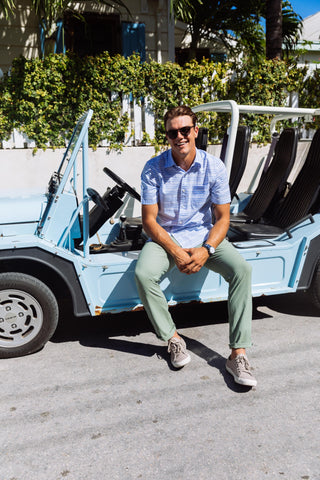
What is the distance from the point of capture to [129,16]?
386 inches

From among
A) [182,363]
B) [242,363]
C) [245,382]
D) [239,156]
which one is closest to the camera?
[245,382]

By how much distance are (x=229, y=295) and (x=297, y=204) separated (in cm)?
144

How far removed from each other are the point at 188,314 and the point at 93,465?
79.1 inches

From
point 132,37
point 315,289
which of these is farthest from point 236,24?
point 315,289

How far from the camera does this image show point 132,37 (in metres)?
9.63

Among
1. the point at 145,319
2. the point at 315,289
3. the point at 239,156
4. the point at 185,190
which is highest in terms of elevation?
the point at 239,156

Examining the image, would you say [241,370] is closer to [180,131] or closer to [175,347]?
[175,347]

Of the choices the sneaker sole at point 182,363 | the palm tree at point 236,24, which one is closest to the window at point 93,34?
the palm tree at point 236,24

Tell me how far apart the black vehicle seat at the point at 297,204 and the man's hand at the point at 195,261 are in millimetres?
823

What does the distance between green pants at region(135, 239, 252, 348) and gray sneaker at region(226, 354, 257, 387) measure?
0.09 meters

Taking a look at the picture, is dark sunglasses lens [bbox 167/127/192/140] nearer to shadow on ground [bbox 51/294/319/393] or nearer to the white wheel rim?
shadow on ground [bbox 51/294/319/393]

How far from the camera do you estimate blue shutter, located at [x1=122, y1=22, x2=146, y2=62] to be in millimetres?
Result: 9562

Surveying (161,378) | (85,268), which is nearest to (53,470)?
(161,378)

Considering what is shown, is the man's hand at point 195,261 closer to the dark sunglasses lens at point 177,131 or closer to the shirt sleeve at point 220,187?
the shirt sleeve at point 220,187
